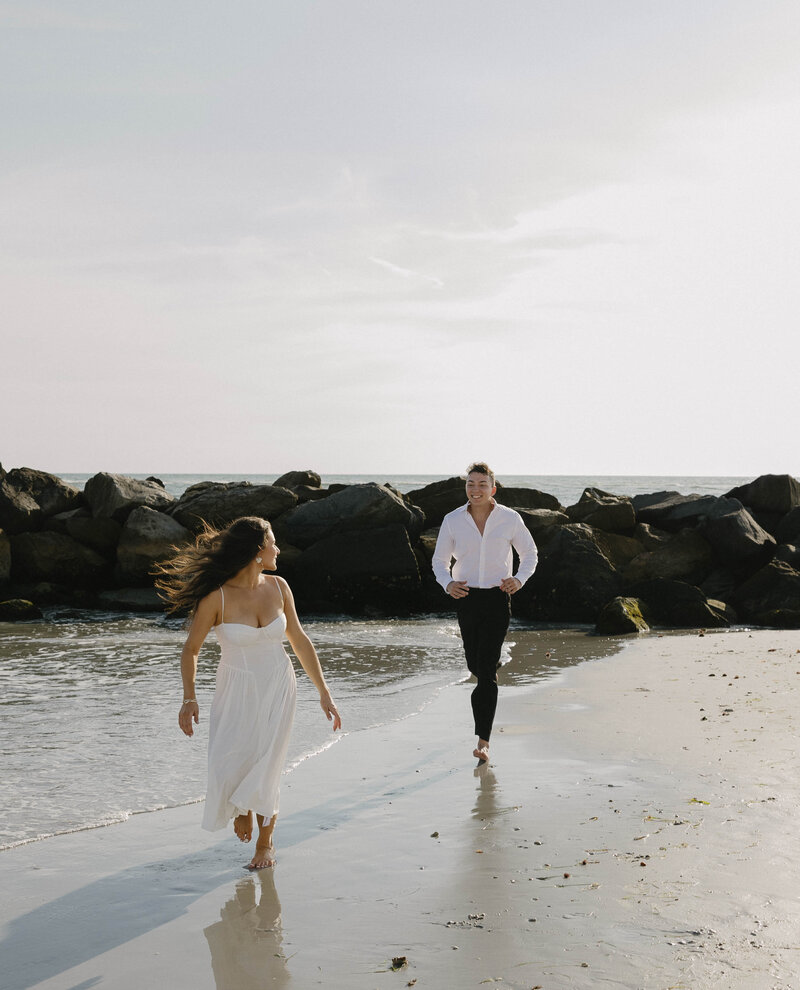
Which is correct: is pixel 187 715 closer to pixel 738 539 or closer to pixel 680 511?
pixel 738 539

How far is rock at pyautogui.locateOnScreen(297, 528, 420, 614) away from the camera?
695 inches

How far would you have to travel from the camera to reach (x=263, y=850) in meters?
4.84

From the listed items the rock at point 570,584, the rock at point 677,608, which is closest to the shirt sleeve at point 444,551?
the rock at point 677,608

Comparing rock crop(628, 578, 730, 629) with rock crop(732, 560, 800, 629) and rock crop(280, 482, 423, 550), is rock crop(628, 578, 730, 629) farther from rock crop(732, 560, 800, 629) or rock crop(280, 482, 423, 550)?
rock crop(280, 482, 423, 550)

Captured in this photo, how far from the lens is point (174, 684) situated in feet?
35.2

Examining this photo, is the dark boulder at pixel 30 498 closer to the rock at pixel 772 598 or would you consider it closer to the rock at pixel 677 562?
the rock at pixel 677 562

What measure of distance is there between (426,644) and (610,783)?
26.6 ft

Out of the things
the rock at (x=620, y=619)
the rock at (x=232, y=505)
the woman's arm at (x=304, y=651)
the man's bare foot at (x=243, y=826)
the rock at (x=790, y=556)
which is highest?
the rock at (x=232, y=505)

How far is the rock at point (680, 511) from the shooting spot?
64.9ft

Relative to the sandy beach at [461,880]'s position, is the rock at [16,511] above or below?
above

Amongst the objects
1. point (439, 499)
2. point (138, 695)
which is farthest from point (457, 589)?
point (439, 499)

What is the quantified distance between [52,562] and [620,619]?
36.6 ft

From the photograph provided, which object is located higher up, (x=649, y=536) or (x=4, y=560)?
(x=649, y=536)

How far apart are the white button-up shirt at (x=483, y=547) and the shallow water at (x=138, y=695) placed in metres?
1.68
